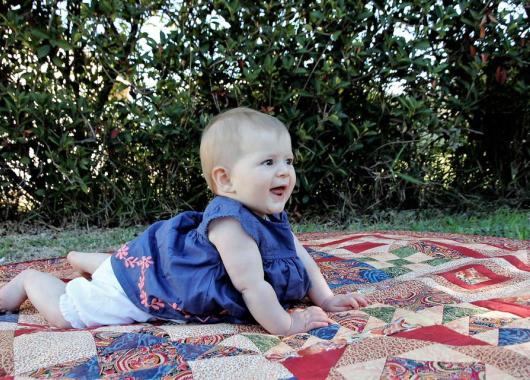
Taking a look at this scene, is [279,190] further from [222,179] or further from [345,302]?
[345,302]

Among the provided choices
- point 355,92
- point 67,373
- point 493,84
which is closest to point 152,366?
point 67,373

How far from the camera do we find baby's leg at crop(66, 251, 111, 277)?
215 centimetres

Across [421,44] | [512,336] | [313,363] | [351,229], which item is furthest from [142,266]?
[421,44]

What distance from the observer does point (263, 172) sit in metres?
1.59

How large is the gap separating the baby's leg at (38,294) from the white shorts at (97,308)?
0.09 feet

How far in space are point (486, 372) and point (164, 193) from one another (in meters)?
2.79

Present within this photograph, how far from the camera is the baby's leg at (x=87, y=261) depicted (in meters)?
2.15

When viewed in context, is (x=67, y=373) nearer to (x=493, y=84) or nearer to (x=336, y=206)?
(x=336, y=206)

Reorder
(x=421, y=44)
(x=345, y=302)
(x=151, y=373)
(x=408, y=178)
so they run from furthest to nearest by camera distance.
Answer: (x=408, y=178) < (x=421, y=44) < (x=345, y=302) < (x=151, y=373)

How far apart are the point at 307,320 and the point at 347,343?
0.21 meters

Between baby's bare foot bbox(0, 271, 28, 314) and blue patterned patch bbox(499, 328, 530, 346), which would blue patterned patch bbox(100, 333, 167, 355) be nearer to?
baby's bare foot bbox(0, 271, 28, 314)

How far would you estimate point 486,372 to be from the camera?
116 cm

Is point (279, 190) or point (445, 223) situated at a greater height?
point (279, 190)

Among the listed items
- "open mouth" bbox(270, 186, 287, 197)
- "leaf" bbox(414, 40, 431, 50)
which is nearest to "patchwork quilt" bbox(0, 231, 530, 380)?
"open mouth" bbox(270, 186, 287, 197)
